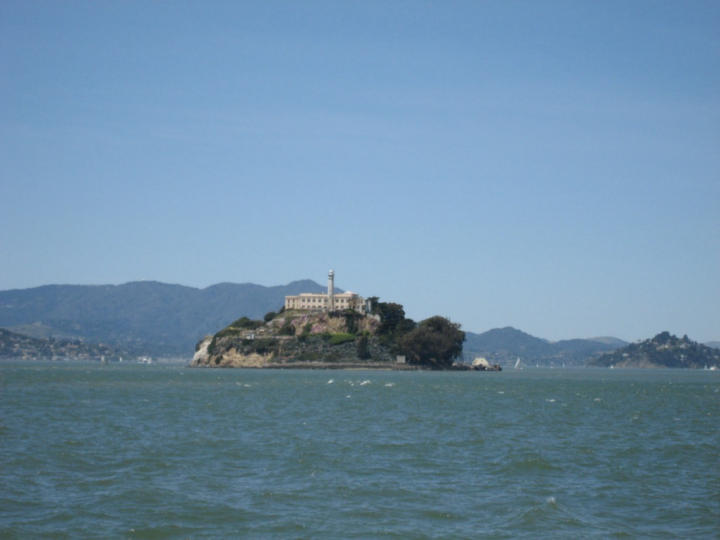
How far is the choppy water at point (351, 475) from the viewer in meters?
25.2

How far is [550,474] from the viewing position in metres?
34.5

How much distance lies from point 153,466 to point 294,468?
581cm

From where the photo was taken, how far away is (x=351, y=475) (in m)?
33.2

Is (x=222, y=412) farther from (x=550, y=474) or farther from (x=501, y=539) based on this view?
(x=501, y=539)

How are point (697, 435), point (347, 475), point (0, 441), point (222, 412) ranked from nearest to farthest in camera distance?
point (347, 475), point (0, 441), point (697, 435), point (222, 412)

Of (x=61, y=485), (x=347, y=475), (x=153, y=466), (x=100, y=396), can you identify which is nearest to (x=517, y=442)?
(x=347, y=475)

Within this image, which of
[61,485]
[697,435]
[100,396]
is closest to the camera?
[61,485]

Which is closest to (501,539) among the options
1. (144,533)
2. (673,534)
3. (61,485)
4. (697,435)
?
(673,534)

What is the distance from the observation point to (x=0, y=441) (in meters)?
40.9

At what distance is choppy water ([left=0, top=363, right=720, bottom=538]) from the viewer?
82.7ft

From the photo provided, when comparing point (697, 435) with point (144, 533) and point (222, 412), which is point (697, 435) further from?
point (144, 533)

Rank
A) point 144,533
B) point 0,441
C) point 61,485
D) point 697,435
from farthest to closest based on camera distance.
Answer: point 697,435
point 0,441
point 61,485
point 144,533

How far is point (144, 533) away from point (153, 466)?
35.6ft

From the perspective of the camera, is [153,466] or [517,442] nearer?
[153,466]
